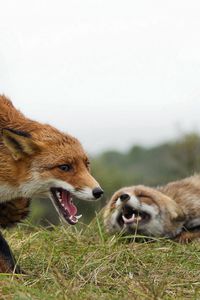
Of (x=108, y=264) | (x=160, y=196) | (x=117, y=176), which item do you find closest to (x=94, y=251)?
(x=108, y=264)

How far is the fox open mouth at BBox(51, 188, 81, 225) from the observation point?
267 inches

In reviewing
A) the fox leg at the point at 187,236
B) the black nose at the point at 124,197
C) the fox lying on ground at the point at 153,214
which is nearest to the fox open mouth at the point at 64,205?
the fox lying on ground at the point at 153,214

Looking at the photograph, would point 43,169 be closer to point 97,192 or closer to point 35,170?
point 35,170

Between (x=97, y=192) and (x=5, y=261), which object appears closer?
(x=97, y=192)

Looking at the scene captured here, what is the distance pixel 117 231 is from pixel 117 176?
104ft

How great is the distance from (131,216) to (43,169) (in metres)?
3.07

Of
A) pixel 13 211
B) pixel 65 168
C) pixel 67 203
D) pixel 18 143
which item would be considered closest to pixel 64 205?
pixel 67 203

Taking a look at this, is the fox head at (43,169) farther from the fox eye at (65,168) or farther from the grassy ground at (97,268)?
the grassy ground at (97,268)

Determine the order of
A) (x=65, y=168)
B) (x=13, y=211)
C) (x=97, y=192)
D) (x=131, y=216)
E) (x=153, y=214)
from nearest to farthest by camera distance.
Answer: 1. (x=97, y=192)
2. (x=65, y=168)
3. (x=13, y=211)
4. (x=131, y=216)
5. (x=153, y=214)

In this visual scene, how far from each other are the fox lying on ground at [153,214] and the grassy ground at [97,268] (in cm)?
57

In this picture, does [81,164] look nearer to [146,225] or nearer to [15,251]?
[15,251]

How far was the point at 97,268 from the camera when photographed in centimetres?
678

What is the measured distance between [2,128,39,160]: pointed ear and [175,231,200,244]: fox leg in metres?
3.35

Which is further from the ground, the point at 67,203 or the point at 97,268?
the point at 67,203
